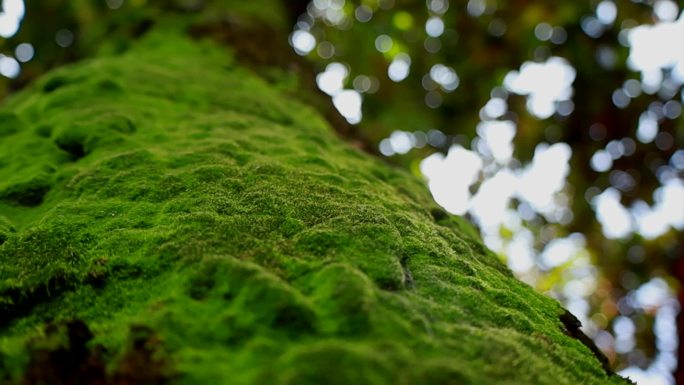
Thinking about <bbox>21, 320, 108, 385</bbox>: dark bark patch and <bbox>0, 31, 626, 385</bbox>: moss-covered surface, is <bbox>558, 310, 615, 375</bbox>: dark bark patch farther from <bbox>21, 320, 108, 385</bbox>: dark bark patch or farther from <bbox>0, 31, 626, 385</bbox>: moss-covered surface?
<bbox>21, 320, 108, 385</bbox>: dark bark patch

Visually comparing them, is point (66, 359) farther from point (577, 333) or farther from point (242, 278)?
point (577, 333)

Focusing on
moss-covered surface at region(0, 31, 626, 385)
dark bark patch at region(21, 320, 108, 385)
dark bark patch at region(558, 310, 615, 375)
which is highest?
dark bark patch at region(558, 310, 615, 375)

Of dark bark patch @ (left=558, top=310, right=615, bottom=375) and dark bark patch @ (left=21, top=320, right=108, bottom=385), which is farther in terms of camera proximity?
dark bark patch @ (left=558, top=310, right=615, bottom=375)

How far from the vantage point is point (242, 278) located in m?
1.07

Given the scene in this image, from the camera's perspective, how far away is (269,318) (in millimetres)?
986

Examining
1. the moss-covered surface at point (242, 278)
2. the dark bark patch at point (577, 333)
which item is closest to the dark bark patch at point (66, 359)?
the moss-covered surface at point (242, 278)

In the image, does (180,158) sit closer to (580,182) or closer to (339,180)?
(339,180)

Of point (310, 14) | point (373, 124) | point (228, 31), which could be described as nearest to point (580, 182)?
point (373, 124)

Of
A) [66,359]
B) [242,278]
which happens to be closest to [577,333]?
[242,278]

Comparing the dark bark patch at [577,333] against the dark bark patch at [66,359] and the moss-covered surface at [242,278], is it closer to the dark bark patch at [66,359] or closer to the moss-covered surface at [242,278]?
the moss-covered surface at [242,278]

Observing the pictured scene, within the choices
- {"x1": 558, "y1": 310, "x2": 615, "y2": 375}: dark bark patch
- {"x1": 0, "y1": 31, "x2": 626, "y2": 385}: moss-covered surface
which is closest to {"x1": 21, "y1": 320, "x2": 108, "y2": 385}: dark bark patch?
{"x1": 0, "y1": 31, "x2": 626, "y2": 385}: moss-covered surface

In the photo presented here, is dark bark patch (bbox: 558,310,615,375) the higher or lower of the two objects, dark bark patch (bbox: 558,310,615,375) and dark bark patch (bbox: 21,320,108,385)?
the higher

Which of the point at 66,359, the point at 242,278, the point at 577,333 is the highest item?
the point at 577,333

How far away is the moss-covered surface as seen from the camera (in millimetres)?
918
